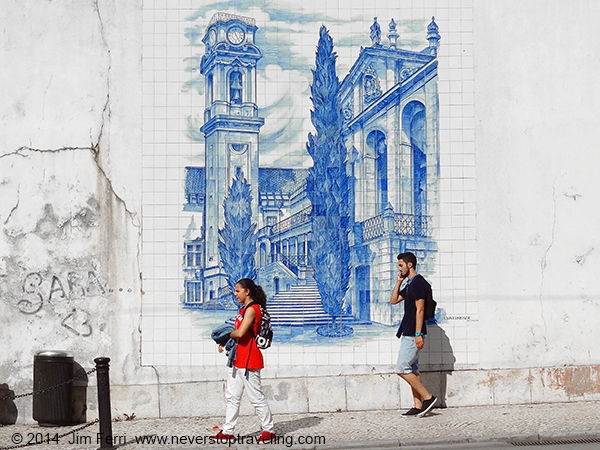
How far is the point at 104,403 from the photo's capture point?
386 inches

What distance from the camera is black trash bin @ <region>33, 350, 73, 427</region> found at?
37.4 feet

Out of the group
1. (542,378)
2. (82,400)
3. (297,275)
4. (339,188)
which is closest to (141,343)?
(82,400)

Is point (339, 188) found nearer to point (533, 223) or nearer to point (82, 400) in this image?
point (533, 223)

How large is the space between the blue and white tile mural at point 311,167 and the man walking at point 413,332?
802 millimetres

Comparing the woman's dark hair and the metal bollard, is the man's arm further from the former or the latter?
the metal bollard

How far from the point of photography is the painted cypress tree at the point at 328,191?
12141 mm

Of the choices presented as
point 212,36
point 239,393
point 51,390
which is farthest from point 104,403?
point 212,36

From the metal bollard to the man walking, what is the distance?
11.1 ft

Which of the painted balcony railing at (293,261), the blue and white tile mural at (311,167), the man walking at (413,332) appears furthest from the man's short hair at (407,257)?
the painted balcony railing at (293,261)

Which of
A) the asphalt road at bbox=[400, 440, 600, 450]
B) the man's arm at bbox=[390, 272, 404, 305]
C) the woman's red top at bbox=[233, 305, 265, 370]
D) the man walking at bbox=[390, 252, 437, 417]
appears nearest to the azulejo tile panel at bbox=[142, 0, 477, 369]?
the man's arm at bbox=[390, 272, 404, 305]

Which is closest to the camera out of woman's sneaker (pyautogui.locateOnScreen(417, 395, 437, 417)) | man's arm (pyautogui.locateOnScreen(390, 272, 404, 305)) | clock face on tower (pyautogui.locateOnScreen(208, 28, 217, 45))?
woman's sneaker (pyautogui.locateOnScreen(417, 395, 437, 417))

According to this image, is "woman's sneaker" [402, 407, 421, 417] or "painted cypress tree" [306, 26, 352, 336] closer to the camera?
"woman's sneaker" [402, 407, 421, 417]

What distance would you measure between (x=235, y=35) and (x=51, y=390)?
4956 mm

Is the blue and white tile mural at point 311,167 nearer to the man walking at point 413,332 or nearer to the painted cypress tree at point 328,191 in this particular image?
the painted cypress tree at point 328,191
